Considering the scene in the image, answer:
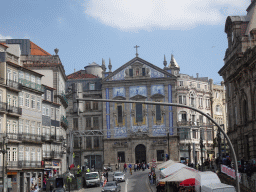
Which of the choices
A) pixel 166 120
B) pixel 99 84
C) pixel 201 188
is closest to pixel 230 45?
pixel 201 188

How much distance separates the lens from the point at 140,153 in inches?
3711

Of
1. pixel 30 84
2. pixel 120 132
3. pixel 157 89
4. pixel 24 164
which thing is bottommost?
pixel 24 164

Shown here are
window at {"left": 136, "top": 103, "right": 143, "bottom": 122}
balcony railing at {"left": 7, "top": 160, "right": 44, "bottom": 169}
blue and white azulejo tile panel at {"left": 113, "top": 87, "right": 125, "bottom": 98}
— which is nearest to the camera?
balcony railing at {"left": 7, "top": 160, "right": 44, "bottom": 169}

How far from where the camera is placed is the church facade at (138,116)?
93.6 meters

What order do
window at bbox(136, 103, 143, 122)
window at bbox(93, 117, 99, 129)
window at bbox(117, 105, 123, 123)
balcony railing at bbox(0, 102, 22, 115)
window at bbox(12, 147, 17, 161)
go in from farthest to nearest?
1. window at bbox(93, 117, 99, 129)
2. window at bbox(117, 105, 123, 123)
3. window at bbox(136, 103, 143, 122)
4. window at bbox(12, 147, 17, 161)
5. balcony railing at bbox(0, 102, 22, 115)

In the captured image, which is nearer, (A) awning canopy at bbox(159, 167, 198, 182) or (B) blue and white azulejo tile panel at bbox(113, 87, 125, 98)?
(A) awning canopy at bbox(159, 167, 198, 182)

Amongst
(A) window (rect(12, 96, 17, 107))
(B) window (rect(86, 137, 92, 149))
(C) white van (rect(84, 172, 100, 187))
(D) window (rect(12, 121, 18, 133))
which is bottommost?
(C) white van (rect(84, 172, 100, 187))

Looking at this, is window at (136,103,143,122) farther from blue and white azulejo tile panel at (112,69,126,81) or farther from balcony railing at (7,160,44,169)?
balcony railing at (7,160,44,169)

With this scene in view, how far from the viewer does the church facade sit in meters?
93.6

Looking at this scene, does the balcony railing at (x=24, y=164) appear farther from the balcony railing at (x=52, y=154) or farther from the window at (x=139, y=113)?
the window at (x=139, y=113)

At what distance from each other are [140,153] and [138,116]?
7173 mm

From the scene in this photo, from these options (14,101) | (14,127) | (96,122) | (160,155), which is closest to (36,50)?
(14,101)

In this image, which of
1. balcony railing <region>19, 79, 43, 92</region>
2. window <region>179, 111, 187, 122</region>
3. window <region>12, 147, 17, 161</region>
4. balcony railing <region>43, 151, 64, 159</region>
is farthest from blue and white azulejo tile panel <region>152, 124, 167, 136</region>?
window <region>12, 147, 17, 161</region>

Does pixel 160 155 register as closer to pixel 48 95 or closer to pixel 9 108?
pixel 48 95
